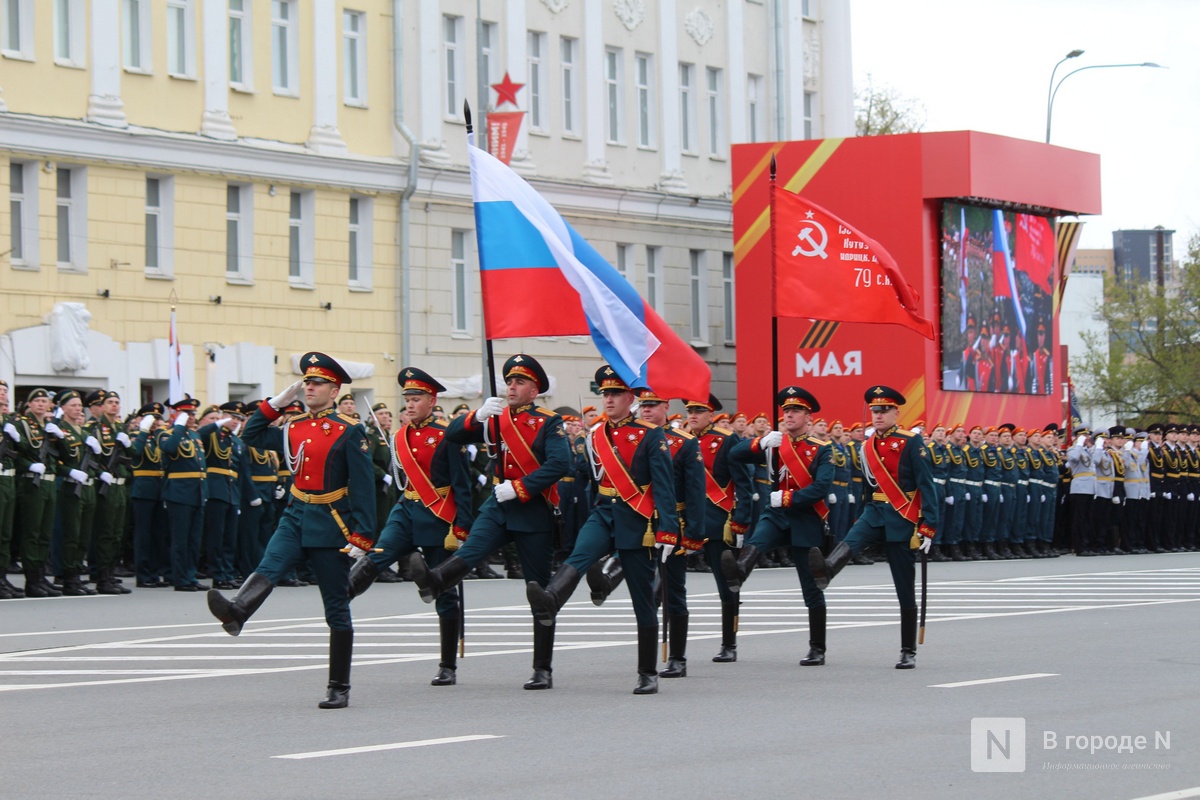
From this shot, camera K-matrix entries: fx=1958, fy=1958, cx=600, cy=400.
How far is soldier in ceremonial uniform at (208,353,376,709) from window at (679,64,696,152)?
33.5m

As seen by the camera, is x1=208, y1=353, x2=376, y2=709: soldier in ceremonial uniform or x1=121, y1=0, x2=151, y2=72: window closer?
x1=208, y1=353, x2=376, y2=709: soldier in ceremonial uniform

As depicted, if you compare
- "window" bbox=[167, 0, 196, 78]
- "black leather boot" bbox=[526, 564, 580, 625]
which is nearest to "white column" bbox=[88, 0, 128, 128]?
"window" bbox=[167, 0, 196, 78]

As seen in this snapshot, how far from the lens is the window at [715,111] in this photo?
45.3 metres

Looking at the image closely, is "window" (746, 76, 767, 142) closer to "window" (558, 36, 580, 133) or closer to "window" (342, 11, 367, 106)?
"window" (558, 36, 580, 133)

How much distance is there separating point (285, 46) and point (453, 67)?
14.2 ft

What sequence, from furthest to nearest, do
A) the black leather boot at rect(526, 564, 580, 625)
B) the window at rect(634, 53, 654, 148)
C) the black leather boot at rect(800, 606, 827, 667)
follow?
1. the window at rect(634, 53, 654, 148)
2. the black leather boot at rect(800, 606, 827, 667)
3. the black leather boot at rect(526, 564, 580, 625)

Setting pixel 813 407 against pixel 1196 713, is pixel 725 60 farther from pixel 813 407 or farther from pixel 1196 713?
pixel 1196 713

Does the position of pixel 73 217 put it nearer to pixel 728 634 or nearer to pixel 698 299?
pixel 698 299

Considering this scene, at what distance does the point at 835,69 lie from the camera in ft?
158

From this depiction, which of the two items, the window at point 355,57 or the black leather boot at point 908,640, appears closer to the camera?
the black leather boot at point 908,640

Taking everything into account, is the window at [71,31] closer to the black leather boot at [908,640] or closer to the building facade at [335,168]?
the building facade at [335,168]

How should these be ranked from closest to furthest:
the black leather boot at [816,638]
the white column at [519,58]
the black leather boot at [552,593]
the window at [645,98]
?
the black leather boot at [552,593] < the black leather boot at [816,638] < the white column at [519,58] < the window at [645,98]

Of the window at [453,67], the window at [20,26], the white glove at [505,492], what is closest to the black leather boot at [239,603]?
the white glove at [505,492]

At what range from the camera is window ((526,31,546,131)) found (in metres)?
40.5
